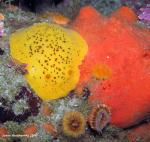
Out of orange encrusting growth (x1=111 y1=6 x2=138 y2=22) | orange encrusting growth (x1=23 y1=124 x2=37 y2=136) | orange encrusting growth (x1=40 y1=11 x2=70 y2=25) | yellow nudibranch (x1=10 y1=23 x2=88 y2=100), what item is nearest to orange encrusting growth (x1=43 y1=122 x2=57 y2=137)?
orange encrusting growth (x1=23 y1=124 x2=37 y2=136)

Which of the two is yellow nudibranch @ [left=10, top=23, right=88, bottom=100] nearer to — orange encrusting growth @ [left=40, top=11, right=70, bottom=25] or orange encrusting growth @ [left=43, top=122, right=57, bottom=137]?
orange encrusting growth @ [left=43, top=122, right=57, bottom=137]

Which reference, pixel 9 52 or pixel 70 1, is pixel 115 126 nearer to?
pixel 9 52

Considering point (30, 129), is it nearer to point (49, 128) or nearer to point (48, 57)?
point (49, 128)

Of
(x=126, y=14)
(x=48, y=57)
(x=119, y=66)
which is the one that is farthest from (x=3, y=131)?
(x=126, y=14)

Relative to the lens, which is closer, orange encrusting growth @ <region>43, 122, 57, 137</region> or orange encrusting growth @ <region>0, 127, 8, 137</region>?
orange encrusting growth @ <region>0, 127, 8, 137</region>

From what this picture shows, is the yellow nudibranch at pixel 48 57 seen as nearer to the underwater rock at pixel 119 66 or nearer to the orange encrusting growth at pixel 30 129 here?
the underwater rock at pixel 119 66

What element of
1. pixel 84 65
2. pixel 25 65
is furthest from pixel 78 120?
pixel 25 65

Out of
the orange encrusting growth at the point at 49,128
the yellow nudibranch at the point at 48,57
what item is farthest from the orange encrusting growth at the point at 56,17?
the orange encrusting growth at the point at 49,128
